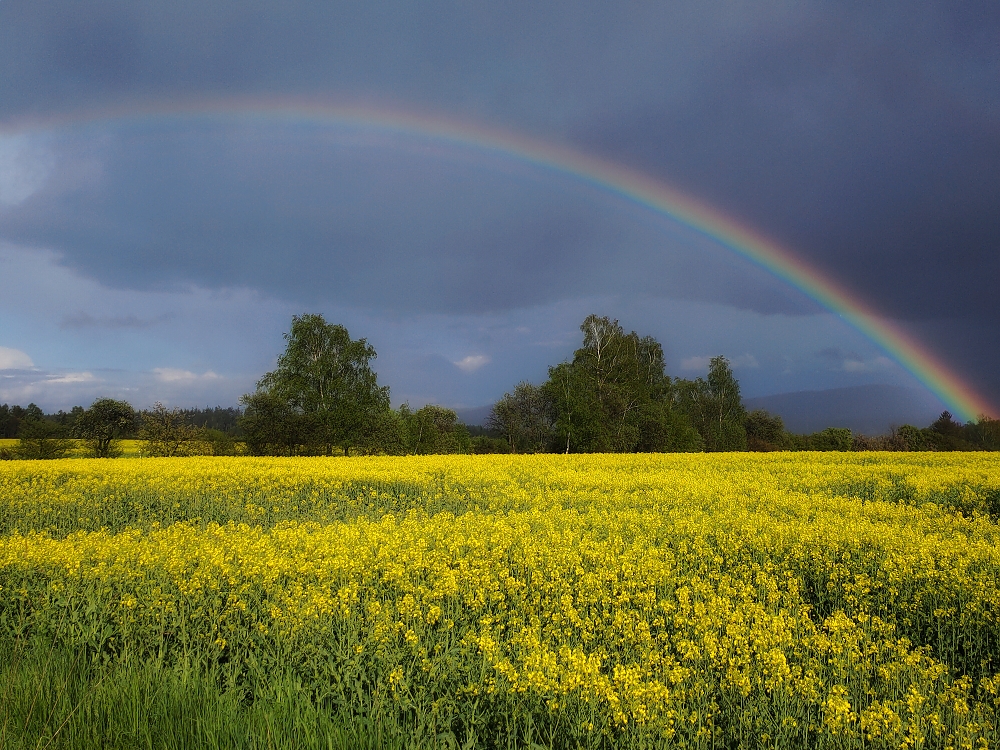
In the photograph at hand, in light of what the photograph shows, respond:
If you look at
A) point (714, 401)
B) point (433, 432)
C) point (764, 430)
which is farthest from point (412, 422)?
point (764, 430)

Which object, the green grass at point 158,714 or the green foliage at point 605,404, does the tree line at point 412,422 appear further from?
the green grass at point 158,714

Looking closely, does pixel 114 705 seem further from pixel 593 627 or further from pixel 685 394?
pixel 685 394

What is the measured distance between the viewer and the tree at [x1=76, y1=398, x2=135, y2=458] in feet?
142

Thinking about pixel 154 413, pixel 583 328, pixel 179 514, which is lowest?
pixel 179 514

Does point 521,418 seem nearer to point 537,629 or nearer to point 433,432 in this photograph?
point 433,432

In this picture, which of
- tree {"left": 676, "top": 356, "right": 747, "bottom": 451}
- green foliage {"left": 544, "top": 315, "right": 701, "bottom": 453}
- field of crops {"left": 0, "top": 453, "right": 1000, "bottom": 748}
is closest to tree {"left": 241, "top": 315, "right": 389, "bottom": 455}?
green foliage {"left": 544, "top": 315, "right": 701, "bottom": 453}

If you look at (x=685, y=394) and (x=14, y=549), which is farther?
(x=685, y=394)

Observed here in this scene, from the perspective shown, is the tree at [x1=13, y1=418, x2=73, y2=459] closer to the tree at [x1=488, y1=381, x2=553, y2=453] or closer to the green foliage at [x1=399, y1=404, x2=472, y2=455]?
the green foliage at [x1=399, y1=404, x2=472, y2=455]

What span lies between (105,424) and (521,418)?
3909cm

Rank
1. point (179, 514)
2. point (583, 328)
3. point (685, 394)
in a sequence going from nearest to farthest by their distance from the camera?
point (179, 514) → point (583, 328) → point (685, 394)

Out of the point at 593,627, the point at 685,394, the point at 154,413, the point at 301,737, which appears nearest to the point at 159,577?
the point at 301,737

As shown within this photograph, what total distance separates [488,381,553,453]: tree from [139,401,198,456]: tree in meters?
32.3

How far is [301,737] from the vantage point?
13.2ft

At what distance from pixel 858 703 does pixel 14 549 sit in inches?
374
